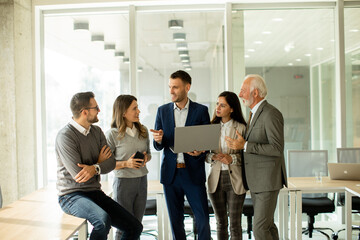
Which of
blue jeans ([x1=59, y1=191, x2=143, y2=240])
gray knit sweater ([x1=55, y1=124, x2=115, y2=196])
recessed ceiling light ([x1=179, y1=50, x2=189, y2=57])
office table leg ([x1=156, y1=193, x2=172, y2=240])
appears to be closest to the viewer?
blue jeans ([x1=59, y1=191, x2=143, y2=240])

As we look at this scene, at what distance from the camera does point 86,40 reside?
18.0ft

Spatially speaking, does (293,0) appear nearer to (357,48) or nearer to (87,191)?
(357,48)

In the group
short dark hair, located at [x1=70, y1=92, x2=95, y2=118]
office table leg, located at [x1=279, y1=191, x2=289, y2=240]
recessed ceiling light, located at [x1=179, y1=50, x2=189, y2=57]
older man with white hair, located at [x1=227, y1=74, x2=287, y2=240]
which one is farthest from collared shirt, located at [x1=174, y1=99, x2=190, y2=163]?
recessed ceiling light, located at [x1=179, y1=50, x2=189, y2=57]

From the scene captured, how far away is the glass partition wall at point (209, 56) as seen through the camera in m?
5.35

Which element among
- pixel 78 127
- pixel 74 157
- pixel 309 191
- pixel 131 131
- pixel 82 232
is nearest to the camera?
pixel 82 232

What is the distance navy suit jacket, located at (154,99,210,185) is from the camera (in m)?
3.22

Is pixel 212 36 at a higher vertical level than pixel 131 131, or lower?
higher

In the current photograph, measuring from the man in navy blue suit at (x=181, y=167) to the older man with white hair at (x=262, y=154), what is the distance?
1.35 ft

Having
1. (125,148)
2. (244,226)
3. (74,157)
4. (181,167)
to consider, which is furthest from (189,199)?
(244,226)

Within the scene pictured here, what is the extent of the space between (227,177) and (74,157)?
50.6 inches

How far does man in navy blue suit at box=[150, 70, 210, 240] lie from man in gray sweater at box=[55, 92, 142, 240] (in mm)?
488

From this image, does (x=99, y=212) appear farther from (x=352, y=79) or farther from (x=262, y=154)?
(x=352, y=79)

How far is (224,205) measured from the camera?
3.27 meters

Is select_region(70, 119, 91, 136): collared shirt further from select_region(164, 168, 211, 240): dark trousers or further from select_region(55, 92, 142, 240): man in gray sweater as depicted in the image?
select_region(164, 168, 211, 240): dark trousers
